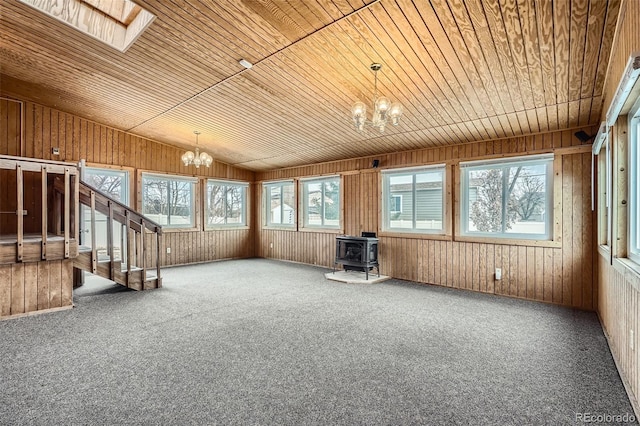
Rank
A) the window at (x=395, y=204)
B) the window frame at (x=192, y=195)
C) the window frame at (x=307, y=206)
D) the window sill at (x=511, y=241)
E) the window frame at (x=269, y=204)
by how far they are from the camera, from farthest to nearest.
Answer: the window frame at (x=269, y=204), the window frame at (x=307, y=206), the window frame at (x=192, y=195), the window at (x=395, y=204), the window sill at (x=511, y=241)

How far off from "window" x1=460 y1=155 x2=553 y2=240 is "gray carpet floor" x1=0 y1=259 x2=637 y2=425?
1.18 meters

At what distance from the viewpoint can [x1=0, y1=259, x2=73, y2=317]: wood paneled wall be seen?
153 inches

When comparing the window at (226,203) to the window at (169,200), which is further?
the window at (226,203)

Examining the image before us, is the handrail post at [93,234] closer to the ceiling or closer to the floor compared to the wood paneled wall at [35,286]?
closer to the ceiling

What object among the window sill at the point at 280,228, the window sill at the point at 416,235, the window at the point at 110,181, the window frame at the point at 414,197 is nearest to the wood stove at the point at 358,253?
the window sill at the point at 416,235

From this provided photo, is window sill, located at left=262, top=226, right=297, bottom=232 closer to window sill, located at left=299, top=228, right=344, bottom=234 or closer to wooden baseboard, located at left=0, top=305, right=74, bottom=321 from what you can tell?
window sill, located at left=299, top=228, right=344, bottom=234

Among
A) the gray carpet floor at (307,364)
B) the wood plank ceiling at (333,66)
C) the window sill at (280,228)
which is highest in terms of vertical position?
the wood plank ceiling at (333,66)

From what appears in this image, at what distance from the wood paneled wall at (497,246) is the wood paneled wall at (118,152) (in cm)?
298

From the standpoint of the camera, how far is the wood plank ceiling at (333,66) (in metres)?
2.71

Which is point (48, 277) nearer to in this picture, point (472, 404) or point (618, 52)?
point (472, 404)

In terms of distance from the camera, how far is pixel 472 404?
6.93 feet
